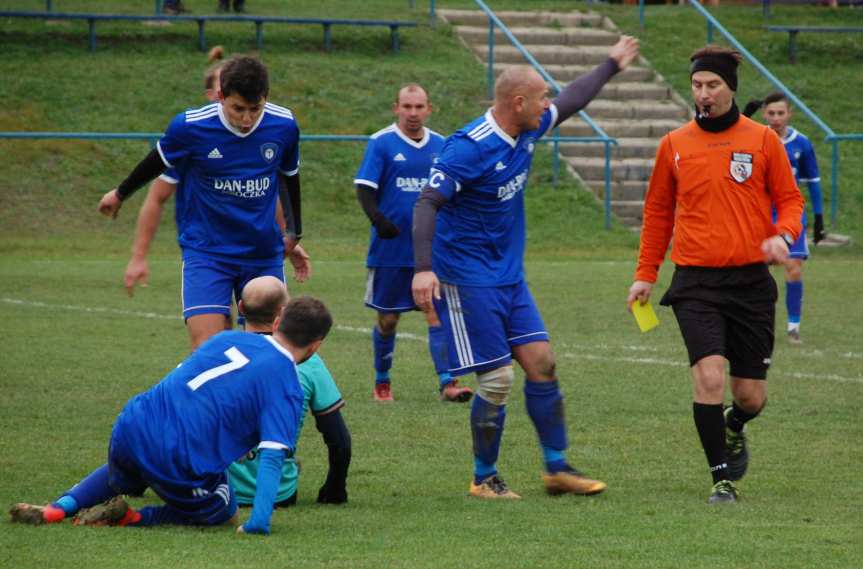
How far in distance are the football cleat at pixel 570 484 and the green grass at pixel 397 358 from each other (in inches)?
3.8

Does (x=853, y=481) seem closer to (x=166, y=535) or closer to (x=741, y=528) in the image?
(x=741, y=528)

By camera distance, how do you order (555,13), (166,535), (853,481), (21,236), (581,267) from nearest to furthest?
(166,535) < (853,481) < (581,267) < (21,236) < (555,13)

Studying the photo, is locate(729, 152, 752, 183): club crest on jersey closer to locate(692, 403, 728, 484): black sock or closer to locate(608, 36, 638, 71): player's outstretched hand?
locate(608, 36, 638, 71): player's outstretched hand

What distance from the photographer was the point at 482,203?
7094mm

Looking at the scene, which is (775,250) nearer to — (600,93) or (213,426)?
(213,426)

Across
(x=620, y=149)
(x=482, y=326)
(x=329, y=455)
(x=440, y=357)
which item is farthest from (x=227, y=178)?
(x=620, y=149)

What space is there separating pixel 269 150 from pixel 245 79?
64 centimetres

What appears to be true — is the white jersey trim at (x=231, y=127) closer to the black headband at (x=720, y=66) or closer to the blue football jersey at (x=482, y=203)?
the blue football jersey at (x=482, y=203)

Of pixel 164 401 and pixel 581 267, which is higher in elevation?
pixel 164 401

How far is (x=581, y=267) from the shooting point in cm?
2038

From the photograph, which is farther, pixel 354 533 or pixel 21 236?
pixel 21 236

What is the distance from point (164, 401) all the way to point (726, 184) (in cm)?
285

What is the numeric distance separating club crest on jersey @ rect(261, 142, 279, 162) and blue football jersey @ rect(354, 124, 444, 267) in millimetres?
2768

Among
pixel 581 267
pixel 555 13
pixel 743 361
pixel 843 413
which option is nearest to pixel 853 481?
pixel 743 361
